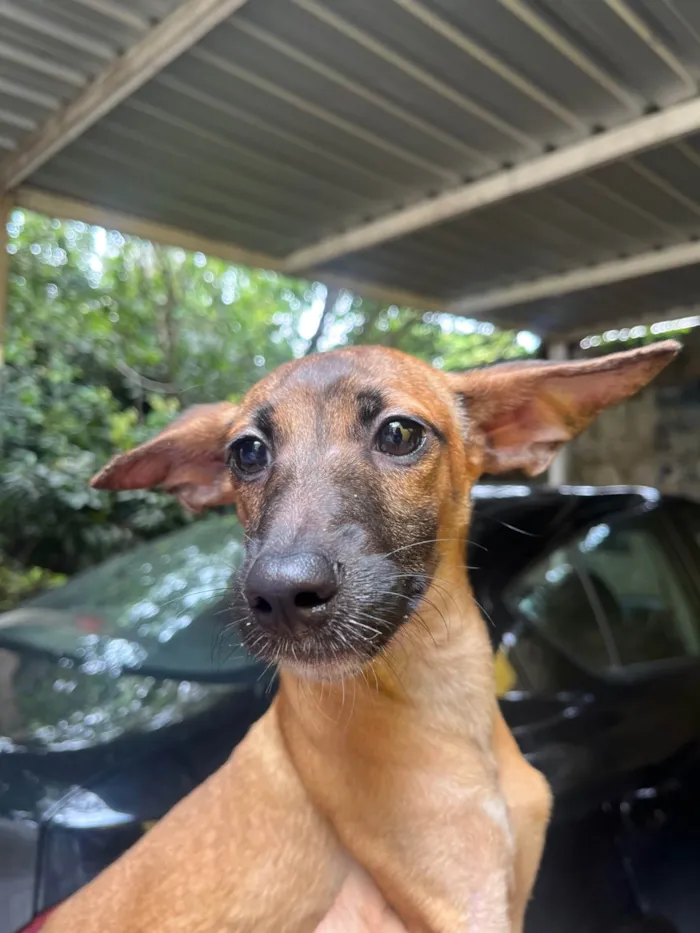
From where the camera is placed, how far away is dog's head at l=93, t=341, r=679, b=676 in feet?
4.50

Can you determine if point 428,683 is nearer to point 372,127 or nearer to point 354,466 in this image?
point 354,466

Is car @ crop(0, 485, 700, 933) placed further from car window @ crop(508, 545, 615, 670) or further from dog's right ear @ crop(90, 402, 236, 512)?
dog's right ear @ crop(90, 402, 236, 512)

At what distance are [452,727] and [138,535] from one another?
5523mm

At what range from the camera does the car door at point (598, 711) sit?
2.50 m

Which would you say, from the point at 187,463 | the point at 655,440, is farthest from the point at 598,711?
the point at 655,440

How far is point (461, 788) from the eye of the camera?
1640 millimetres

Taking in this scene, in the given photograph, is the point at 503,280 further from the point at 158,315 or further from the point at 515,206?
the point at 158,315

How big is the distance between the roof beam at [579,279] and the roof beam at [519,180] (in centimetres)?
138

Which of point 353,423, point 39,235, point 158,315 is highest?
point 39,235

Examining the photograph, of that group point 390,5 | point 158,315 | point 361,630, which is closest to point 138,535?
Result: point 158,315

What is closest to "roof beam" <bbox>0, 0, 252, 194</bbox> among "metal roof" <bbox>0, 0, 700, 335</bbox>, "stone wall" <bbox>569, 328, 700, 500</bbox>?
"metal roof" <bbox>0, 0, 700, 335</bbox>

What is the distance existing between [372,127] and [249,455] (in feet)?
7.05

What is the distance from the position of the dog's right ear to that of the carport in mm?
1471

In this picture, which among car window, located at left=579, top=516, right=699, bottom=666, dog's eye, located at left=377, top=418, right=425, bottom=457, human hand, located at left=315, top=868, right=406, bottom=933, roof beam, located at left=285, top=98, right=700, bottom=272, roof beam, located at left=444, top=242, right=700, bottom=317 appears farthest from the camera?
roof beam, located at left=444, top=242, right=700, bottom=317
